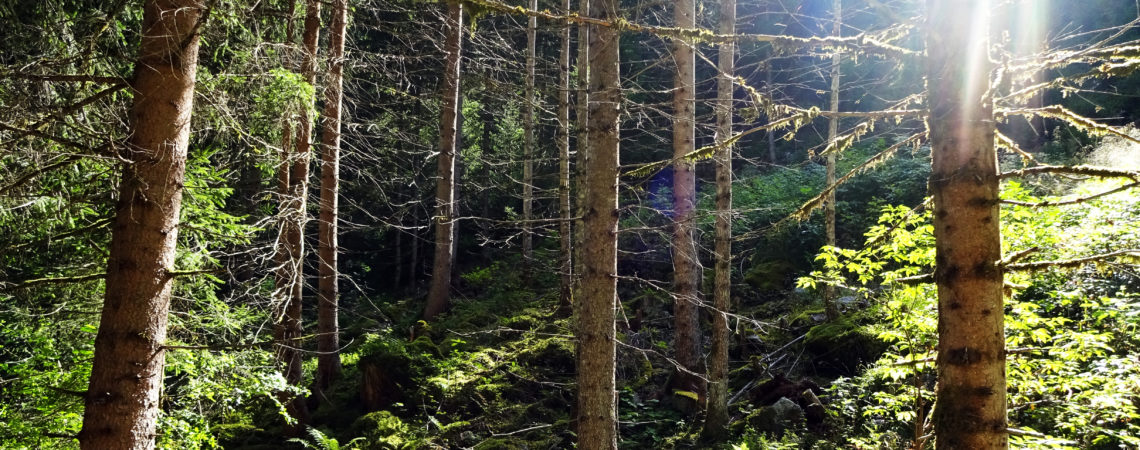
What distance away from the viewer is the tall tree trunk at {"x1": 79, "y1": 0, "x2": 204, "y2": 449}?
363 centimetres

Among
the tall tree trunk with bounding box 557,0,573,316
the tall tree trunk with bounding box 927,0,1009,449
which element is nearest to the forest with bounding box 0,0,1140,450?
the tall tree trunk with bounding box 927,0,1009,449

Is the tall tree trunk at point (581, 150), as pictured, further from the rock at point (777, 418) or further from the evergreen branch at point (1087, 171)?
the evergreen branch at point (1087, 171)

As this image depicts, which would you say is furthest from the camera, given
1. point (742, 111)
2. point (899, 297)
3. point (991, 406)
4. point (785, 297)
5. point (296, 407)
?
point (785, 297)

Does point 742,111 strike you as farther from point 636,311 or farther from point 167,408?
point 636,311

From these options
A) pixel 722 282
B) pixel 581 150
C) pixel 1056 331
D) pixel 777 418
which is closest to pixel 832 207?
pixel 722 282

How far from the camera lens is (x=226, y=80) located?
5.87 meters

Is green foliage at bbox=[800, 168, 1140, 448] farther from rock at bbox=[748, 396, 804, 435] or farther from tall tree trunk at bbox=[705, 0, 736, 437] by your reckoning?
tall tree trunk at bbox=[705, 0, 736, 437]

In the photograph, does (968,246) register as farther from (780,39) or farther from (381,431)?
(381,431)

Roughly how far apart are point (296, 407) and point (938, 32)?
31.9 feet

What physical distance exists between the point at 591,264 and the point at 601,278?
0.15 meters

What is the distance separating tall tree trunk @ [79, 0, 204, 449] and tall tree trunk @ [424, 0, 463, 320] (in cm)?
811

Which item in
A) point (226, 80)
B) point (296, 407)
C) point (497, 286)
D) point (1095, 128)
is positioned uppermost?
point (226, 80)

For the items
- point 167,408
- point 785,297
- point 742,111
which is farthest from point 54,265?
point 785,297

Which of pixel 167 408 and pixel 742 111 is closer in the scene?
pixel 742 111
